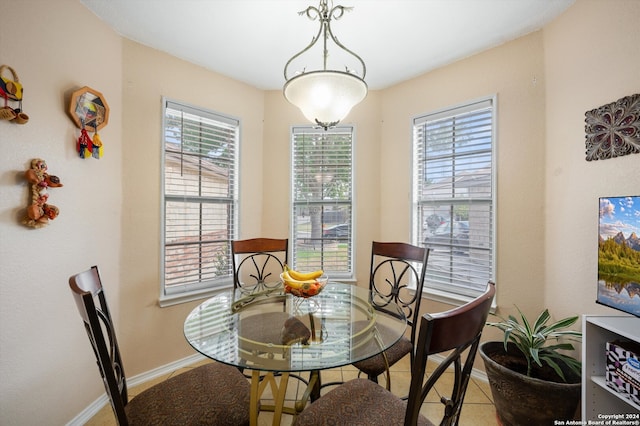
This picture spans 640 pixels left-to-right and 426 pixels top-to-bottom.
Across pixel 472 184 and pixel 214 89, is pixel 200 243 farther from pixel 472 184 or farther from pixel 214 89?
pixel 472 184

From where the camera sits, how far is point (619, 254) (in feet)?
4.49

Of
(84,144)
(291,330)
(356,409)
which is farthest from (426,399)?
(84,144)

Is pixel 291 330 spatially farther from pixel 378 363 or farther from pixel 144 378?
pixel 144 378

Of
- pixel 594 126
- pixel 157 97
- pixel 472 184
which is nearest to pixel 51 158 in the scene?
pixel 157 97

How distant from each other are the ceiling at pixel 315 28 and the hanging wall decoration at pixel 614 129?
0.82 m

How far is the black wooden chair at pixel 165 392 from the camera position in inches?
36.4

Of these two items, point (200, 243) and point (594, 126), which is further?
point (200, 243)

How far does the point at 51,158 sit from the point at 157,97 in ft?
3.05

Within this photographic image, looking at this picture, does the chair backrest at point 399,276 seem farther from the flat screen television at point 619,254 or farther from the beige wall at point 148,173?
the flat screen television at point 619,254

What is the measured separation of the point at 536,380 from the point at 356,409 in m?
1.07

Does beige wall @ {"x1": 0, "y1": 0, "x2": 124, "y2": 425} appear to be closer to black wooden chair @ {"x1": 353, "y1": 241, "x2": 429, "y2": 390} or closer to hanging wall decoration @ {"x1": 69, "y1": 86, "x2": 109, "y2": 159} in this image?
hanging wall decoration @ {"x1": 69, "y1": 86, "x2": 109, "y2": 159}

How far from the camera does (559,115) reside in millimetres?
1812

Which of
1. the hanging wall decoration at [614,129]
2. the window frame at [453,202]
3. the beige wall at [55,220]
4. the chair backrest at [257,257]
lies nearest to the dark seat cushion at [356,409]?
the chair backrest at [257,257]

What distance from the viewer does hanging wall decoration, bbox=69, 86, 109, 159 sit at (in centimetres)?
166
